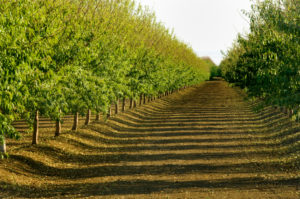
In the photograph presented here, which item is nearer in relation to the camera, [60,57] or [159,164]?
[60,57]

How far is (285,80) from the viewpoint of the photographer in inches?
516

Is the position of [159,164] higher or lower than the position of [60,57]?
lower

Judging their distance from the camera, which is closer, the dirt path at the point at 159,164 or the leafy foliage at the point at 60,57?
the leafy foliage at the point at 60,57

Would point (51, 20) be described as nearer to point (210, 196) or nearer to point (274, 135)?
point (210, 196)

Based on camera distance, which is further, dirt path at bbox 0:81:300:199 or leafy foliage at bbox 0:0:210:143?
dirt path at bbox 0:81:300:199

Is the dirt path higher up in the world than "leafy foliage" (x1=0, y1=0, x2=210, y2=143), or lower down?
lower down

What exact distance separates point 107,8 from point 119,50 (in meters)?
3.48

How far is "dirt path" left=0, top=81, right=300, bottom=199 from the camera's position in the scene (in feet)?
46.3

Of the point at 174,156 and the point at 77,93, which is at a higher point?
the point at 77,93

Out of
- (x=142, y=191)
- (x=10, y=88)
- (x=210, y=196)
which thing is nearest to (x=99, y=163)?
(x=142, y=191)

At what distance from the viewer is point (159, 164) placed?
59.9 feet

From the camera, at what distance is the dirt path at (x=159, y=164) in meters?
14.1

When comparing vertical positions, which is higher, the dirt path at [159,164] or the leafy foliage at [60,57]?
the leafy foliage at [60,57]

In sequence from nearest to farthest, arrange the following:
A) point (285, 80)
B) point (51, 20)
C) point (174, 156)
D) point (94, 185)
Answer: point (285, 80), point (94, 185), point (51, 20), point (174, 156)
